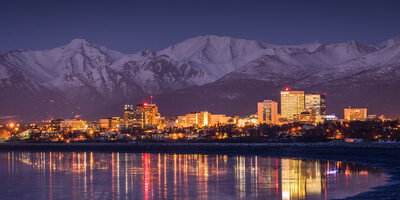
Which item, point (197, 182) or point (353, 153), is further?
point (353, 153)

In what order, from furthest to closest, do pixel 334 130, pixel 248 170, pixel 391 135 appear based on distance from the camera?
pixel 334 130 → pixel 391 135 → pixel 248 170

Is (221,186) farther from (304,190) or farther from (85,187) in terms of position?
(85,187)

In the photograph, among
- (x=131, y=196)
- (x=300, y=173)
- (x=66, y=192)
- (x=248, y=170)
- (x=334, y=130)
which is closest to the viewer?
(x=131, y=196)

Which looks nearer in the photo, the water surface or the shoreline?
the shoreline

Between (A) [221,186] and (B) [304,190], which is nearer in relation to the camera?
(B) [304,190]

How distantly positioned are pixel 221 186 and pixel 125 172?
78.1ft

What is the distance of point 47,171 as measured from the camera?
8825cm

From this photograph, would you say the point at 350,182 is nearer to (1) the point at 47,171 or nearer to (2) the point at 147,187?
(2) the point at 147,187

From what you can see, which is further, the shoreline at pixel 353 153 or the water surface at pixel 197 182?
the water surface at pixel 197 182

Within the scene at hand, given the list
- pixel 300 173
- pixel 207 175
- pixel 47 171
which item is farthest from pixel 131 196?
pixel 47 171

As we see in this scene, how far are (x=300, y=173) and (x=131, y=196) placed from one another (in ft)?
87.6

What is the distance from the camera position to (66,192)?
60.2 metres

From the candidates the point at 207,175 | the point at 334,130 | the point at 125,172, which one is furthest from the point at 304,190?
the point at 334,130

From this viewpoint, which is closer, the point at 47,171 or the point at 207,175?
the point at 207,175
